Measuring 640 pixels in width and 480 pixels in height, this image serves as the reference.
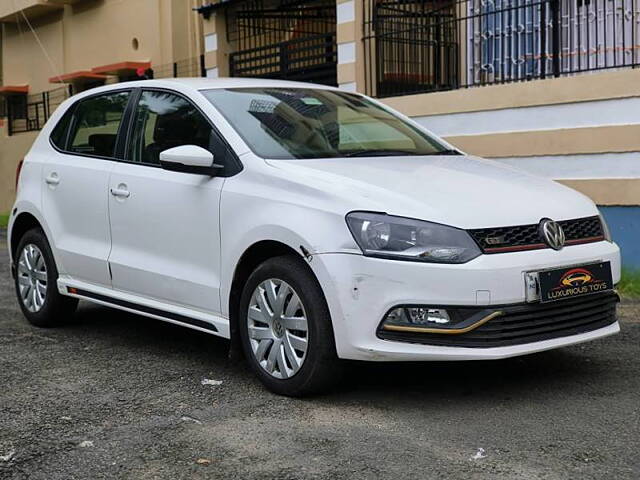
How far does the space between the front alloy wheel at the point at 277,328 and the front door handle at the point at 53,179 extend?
2.27 meters

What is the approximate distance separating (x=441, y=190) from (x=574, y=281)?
789 mm

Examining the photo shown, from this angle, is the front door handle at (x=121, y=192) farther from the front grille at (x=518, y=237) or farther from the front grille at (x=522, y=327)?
the front grille at (x=518, y=237)

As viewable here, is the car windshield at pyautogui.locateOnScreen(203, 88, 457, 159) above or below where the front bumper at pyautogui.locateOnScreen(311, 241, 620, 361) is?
above

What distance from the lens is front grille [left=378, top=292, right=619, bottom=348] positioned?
4.54m

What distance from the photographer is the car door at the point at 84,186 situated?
20.4 ft

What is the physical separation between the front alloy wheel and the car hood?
0.57 m

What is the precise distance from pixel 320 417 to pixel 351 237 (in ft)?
2.85

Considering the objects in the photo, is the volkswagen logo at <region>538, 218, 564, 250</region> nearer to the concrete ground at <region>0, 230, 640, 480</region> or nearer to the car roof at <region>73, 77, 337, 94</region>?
the concrete ground at <region>0, 230, 640, 480</region>

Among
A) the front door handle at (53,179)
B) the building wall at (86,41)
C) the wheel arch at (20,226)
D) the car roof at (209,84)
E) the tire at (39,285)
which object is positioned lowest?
the tire at (39,285)

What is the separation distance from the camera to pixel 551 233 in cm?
473

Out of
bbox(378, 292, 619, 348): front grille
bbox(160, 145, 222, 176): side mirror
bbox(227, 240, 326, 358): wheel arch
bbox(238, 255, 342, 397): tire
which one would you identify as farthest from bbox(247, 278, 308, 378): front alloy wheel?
bbox(160, 145, 222, 176): side mirror

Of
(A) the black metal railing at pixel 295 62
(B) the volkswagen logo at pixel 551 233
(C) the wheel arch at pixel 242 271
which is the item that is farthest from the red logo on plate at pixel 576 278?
(A) the black metal railing at pixel 295 62

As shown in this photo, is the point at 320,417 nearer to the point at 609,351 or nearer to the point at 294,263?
the point at 294,263

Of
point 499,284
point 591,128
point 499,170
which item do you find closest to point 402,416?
point 499,284
